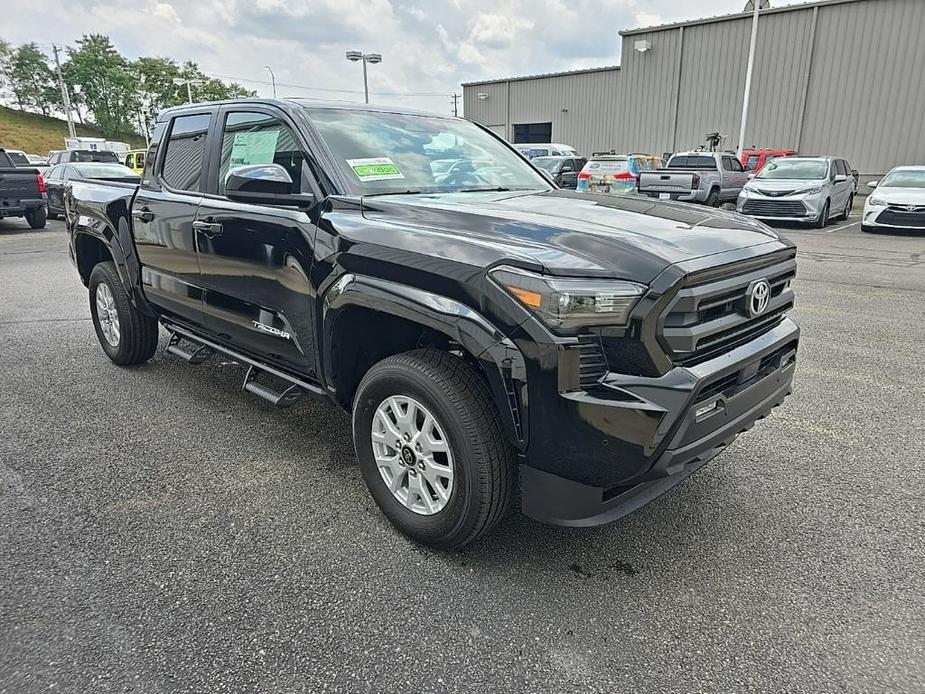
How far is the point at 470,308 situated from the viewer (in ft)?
7.52

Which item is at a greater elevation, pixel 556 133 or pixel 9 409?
pixel 556 133

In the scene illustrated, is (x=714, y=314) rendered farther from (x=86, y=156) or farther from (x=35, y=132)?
(x=35, y=132)

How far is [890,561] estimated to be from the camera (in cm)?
263

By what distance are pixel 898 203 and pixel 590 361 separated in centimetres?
1442

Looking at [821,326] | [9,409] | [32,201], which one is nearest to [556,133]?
[32,201]

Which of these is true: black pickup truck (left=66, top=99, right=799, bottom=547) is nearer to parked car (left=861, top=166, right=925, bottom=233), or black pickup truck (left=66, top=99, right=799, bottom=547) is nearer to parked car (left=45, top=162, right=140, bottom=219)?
parked car (left=861, top=166, right=925, bottom=233)

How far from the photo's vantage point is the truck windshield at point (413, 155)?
313 centimetres

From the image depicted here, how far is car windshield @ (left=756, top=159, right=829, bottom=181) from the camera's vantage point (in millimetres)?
14938

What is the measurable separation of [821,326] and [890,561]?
4298 millimetres

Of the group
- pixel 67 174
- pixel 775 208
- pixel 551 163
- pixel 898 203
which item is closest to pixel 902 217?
pixel 898 203

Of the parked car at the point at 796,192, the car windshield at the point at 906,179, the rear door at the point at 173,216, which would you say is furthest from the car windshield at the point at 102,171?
the car windshield at the point at 906,179

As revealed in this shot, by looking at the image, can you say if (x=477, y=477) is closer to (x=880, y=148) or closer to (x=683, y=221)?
(x=683, y=221)

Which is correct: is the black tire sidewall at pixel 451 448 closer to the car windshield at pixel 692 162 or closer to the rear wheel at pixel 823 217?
the rear wheel at pixel 823 217

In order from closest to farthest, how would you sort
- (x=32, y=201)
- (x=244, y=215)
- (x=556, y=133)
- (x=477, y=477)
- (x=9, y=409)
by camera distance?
(x=477, y=477) < (x=244, y=215) < (x=9, y=409) < (x=32, y=201) < (x=556, y=133)
